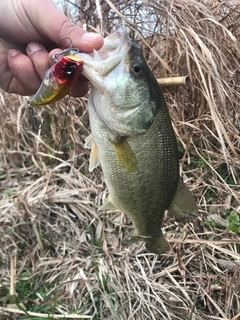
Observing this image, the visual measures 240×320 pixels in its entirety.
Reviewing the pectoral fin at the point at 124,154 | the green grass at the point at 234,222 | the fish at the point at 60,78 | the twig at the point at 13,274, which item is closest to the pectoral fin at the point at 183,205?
the pectoral fin at the point at 124,154

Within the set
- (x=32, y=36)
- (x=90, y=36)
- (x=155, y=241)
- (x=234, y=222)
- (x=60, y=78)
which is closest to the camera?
(x=60, y=78)

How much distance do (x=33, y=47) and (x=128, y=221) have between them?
1.40 m

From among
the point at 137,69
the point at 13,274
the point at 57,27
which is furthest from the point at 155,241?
the point at 13,274

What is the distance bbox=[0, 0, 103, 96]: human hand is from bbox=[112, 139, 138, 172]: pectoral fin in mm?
384

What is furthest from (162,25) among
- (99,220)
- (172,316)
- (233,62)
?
(172,316)

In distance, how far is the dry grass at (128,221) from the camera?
7.58ft

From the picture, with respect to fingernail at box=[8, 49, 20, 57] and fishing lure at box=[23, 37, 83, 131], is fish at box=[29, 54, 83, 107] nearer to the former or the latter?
fishing lure at box=[23, 37, 83, 131]

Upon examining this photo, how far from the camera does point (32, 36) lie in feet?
6.39

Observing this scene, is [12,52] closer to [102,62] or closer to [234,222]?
[102,62]

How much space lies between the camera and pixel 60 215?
3.07 meters

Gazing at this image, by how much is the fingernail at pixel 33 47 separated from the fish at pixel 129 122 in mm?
373

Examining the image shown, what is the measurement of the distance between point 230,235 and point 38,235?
1.33 meters

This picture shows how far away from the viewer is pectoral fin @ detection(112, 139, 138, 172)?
5.06 feet

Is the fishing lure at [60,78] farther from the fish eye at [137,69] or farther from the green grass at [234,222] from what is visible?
the green grass at [234,222]
